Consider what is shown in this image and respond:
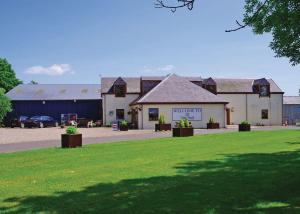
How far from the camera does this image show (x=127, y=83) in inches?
2308

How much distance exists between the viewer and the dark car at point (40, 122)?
57656 mm

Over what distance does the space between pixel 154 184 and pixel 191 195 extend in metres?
1.44

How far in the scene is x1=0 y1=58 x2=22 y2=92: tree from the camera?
8106 centimetres

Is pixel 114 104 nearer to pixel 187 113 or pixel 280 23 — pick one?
pixel 187 113

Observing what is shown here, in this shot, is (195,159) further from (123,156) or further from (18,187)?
(18,187)

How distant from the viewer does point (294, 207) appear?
7.24 metres

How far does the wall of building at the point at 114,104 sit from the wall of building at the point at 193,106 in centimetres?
941

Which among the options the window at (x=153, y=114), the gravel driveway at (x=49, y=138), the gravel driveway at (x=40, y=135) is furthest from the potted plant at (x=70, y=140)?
the window at (x=153, y=114)

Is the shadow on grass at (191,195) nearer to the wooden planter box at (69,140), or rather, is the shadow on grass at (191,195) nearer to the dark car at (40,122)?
the wooden planter box at (69,140)

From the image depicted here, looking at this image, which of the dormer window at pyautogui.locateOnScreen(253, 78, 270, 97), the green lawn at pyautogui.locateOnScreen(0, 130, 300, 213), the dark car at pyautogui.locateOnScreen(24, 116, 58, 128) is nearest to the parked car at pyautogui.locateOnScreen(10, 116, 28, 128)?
the dark car at pyautogui.locateOnScreen(24, 116, 58, 128)

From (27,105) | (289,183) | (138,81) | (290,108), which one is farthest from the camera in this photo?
(290,108)

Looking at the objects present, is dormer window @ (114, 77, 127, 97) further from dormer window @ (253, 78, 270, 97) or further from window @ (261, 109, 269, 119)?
window @ (261, 109, 269, 119)

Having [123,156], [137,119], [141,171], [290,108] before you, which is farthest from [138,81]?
[141,171]

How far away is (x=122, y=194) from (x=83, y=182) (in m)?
1.85
